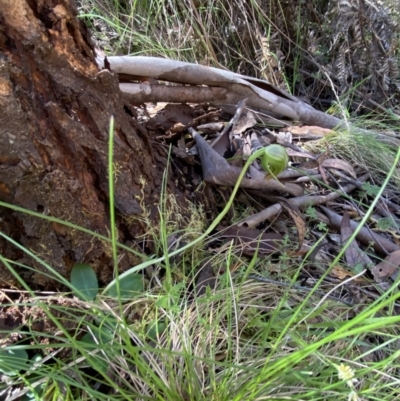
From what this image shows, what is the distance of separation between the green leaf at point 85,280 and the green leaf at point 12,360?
5.4 inches

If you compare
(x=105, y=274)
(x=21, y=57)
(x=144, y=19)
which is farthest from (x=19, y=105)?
(x=144, y=19)

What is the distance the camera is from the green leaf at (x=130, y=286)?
80 cm

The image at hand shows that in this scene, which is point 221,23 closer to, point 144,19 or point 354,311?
point 144,19

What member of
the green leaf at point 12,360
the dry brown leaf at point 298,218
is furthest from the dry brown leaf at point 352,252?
the green leaf at point 12,360

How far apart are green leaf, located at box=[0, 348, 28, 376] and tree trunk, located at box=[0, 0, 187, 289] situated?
0.12 m

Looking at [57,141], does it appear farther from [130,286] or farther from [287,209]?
[287,209]

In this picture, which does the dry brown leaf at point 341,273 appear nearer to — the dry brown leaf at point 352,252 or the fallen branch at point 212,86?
the dry brown leaf at point 352,252

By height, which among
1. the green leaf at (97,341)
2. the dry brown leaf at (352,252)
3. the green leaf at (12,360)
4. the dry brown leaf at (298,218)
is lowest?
the dry brown leaf at (352,252)

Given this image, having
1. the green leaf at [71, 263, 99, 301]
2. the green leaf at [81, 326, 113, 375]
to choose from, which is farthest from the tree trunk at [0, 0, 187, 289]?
the green leaf at [81, 326, 113, 375]

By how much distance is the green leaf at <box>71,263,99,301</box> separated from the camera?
2.55ft

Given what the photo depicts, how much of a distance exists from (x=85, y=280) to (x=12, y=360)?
0.57 feet

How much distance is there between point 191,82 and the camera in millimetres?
1272

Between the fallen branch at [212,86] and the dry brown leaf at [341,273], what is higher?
the fallen branch at [212,86]

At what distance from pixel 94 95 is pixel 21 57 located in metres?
0.14
